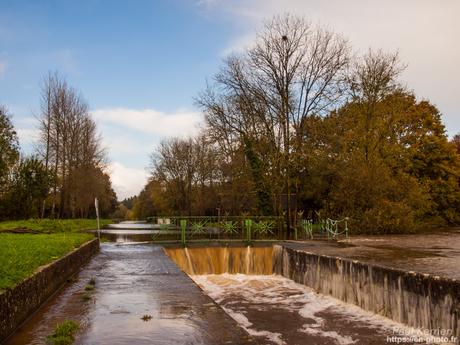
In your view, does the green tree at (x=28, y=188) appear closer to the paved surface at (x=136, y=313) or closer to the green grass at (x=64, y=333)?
the paved surface at (x=136, y=313)

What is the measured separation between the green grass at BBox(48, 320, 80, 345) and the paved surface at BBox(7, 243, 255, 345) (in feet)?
0.35

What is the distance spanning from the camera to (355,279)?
12.7 meters

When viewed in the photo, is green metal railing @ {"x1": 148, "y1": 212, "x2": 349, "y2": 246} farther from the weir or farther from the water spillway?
the weir

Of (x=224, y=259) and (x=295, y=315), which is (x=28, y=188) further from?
(x=295, y=315)

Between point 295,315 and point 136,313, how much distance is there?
17.8 feet

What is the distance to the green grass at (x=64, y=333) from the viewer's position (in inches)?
243

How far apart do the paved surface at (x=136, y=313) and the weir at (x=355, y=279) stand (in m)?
4.58

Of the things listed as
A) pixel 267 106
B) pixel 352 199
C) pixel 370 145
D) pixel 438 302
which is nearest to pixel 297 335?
pixel 438 302

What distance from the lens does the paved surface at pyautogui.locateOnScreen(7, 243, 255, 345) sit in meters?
6.48

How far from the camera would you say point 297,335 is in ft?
32.7

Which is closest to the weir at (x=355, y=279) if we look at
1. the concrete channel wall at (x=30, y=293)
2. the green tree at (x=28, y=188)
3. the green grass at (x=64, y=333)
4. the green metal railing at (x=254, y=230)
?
the green metal railing at (x=254, y=230)

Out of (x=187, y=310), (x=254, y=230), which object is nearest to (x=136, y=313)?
(x=187, y=310)

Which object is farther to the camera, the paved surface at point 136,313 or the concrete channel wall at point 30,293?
the concrete channel wall at point 30,293

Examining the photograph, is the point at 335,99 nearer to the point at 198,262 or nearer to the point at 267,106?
the point at 267,106
